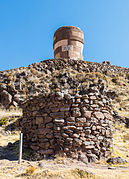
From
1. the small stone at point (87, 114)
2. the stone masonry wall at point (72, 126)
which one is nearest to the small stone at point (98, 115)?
the stone masonry wall at point (72, 126)

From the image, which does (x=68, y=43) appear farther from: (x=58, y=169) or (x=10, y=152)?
(x=58, y=169)

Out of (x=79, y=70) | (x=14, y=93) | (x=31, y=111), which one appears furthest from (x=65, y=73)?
(x=31, y=111)

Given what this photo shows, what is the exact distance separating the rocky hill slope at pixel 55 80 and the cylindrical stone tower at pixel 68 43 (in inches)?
33.3

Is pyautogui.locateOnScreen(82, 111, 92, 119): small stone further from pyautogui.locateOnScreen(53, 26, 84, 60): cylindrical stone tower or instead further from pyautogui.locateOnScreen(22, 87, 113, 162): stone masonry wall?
pyautogui.locateOnScreen(53, 26, 84, 60): cylindrical stone tower

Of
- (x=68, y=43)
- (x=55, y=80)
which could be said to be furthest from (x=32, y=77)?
(x=68, y=43)

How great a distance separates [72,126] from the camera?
19.0 ft

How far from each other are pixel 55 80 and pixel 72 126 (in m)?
12.0

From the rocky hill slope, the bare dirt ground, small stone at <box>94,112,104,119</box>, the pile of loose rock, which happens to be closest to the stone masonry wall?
small stone at <box>94,112,104,119</box>

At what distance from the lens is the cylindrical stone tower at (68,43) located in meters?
20.4

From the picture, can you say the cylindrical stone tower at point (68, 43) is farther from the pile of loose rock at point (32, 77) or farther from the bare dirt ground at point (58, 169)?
the bare dirt ground at point (58, 169)

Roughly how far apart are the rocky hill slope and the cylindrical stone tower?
2.78 feet

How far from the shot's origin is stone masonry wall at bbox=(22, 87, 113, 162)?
5.73 m

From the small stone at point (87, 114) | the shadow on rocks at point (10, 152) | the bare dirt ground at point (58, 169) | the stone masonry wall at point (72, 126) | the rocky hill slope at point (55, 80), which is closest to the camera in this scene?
the bare dirt ground at point (58, 169)

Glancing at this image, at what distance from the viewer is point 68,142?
5.71 m
